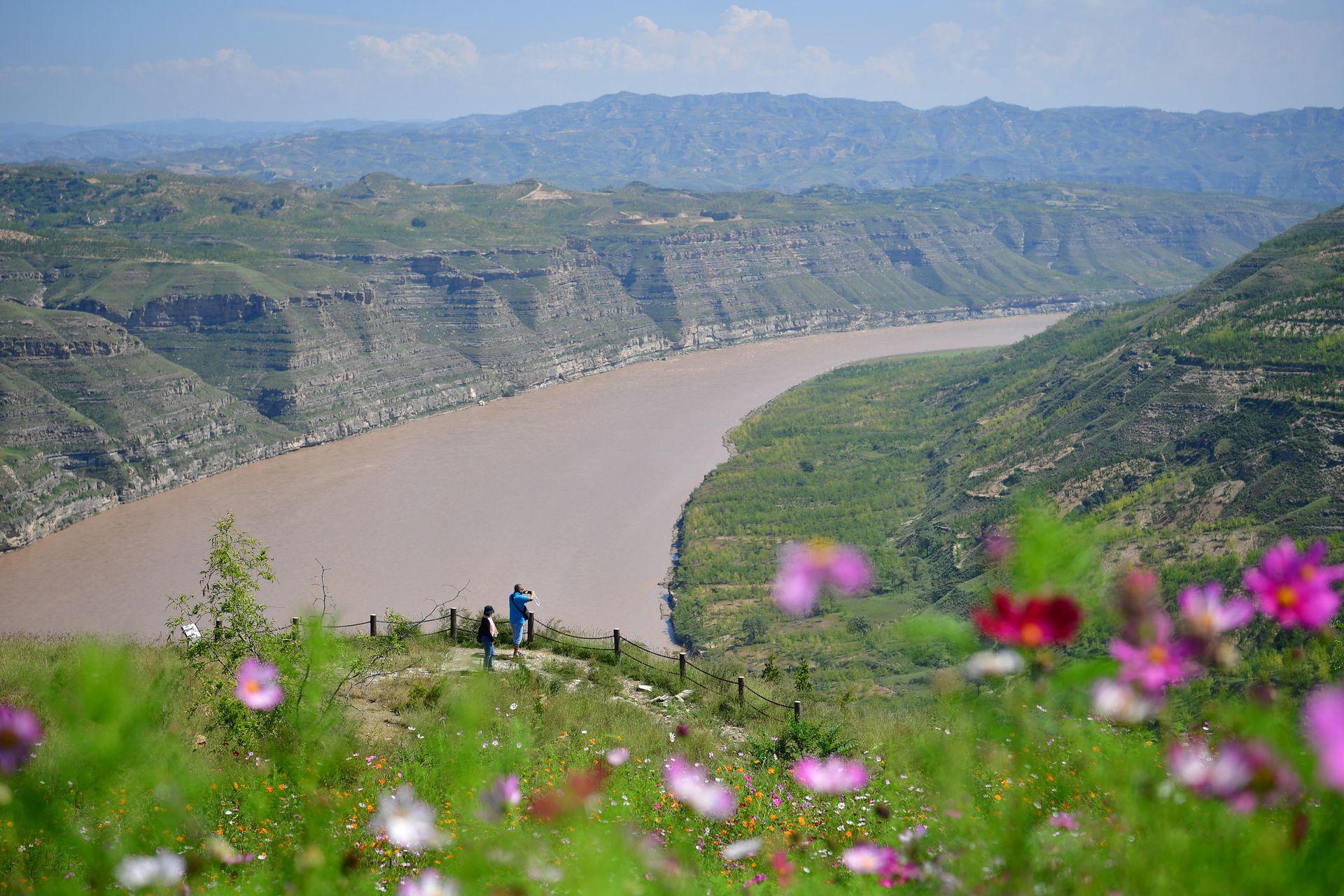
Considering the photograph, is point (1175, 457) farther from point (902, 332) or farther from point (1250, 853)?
point (902, 332)

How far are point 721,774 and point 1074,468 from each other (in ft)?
131

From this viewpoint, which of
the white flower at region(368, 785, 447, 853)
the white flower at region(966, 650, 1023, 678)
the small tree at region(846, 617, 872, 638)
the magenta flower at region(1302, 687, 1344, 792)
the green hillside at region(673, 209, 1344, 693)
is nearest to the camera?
the magenta flower at region(1302, 687, 1344, 792)

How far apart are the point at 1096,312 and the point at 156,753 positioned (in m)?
99.2

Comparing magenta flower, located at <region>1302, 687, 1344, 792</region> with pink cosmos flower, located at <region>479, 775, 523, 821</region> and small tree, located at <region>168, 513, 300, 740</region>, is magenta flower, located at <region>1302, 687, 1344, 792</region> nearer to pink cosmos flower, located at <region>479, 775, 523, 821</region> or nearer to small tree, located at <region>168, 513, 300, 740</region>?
pink cosmos flower, located at <region>479, 775, 523, 821</region>

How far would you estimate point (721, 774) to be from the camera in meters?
12.7

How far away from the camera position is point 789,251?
517 ft

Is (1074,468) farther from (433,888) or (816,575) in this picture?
(433,888)

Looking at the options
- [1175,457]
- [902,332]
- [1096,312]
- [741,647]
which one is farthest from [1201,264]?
[741,647]

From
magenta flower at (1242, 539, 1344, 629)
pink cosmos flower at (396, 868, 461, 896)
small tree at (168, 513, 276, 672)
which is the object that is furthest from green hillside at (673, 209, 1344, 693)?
magenta flower at (1242, 539, 1344, 629)

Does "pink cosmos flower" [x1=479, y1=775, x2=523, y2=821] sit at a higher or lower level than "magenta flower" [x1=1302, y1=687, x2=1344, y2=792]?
lower

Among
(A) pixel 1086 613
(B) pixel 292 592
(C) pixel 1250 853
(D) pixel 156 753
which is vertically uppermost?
(A) pixel 1086 613

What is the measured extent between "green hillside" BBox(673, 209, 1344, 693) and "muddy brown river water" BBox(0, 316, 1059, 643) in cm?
487

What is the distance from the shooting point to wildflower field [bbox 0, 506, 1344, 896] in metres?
3.20

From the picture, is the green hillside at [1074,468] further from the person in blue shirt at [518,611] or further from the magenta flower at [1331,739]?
the magenta flower at [1331,739]
